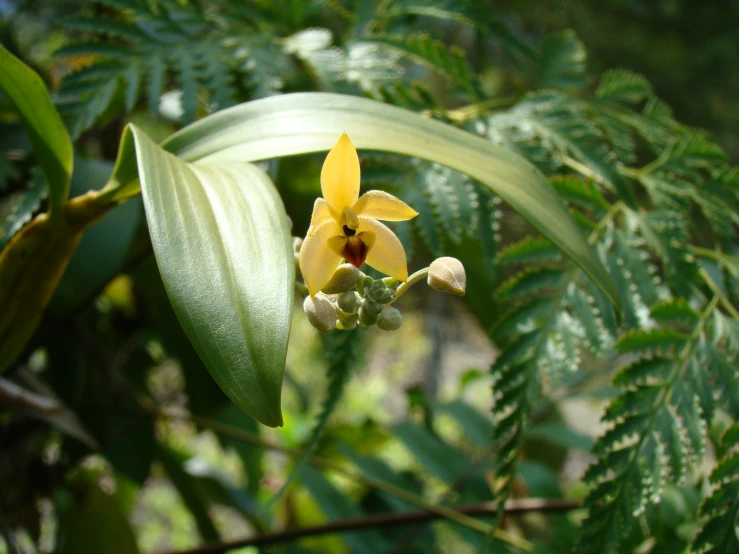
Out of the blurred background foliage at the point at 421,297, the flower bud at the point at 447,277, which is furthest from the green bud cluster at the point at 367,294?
the blurred background foliage at the point at 421,297

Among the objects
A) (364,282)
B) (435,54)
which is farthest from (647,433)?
(435,54)

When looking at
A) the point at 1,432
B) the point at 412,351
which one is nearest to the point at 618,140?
the point at 1,432

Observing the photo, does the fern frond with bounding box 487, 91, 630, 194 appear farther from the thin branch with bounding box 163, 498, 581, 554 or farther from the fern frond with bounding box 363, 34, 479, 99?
the thin branch with bounding box 163, 498, 581, 554

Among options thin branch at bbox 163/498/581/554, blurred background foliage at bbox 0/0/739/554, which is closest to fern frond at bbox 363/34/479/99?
blurred background foliage at bbox 0/0/739/554

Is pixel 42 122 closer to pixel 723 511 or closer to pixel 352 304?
pixel 352 304

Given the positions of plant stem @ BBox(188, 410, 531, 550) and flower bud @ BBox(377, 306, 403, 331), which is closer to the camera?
flower bud @ BBox(377, 306, 403, 331)

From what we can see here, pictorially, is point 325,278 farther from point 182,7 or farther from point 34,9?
point 34,9

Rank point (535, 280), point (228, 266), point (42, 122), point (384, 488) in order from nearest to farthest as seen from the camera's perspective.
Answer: point (228, 266) → point (42, 122) → point (535, 280) → point (384, 488)
